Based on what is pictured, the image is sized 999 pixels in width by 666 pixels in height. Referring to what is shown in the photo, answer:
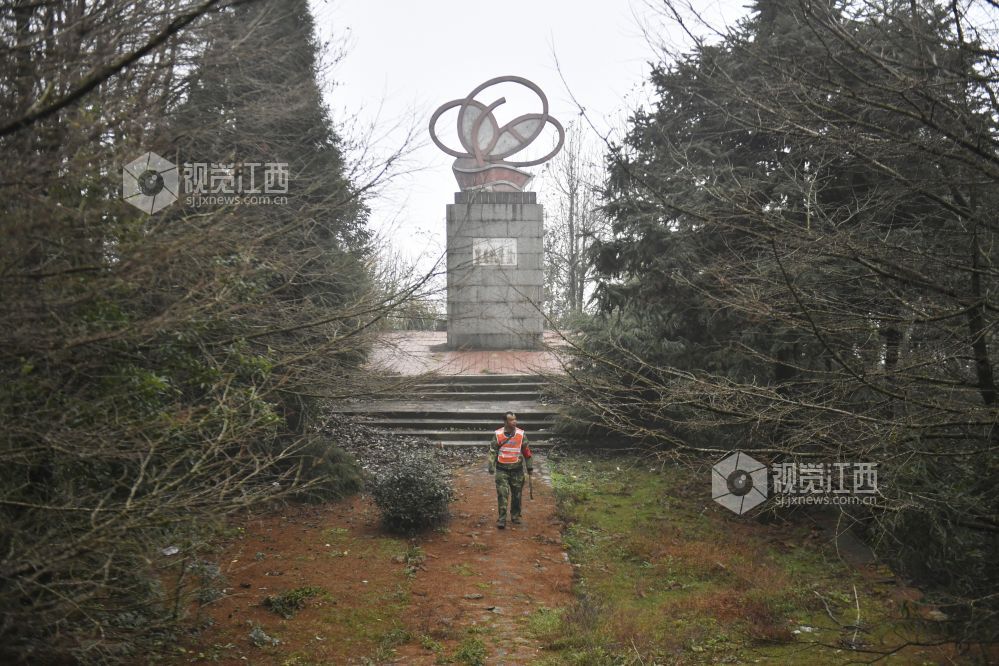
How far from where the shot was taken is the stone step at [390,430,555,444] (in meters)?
15.9

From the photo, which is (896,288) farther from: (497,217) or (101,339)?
→ (497,217)

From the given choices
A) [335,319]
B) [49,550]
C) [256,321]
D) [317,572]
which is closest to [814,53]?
[335,319]

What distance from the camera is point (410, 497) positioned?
10.6 m

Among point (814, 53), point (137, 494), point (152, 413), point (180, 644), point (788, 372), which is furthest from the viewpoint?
point (788, 372)

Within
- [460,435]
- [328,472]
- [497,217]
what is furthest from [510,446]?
[497,217]

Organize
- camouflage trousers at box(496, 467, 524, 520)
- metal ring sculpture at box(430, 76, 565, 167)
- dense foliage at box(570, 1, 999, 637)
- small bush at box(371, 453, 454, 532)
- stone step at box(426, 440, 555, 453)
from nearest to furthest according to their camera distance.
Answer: dense foliage at box(570, 1, 999, 637) → small bush at box(371, 453, 454, 532) → camouflage trousers at box(496, 467, 524, 520) → stone step at box(426, 440, 555, 453) → metal ring sculpture at box(430, 76, 565, 167)

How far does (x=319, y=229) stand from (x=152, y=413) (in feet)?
25.9

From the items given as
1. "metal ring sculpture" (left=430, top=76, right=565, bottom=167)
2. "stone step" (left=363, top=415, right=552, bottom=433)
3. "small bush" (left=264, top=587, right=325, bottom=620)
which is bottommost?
"small bush" (left=264, top=587, right=325, bottom=620)

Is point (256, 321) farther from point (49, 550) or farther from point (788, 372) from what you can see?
point (788, 372)

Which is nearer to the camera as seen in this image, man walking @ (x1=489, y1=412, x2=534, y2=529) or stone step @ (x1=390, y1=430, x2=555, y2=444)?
man walking @ (x1=489, y1=412, x2=534, y2=529)

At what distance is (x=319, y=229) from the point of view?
1291cm

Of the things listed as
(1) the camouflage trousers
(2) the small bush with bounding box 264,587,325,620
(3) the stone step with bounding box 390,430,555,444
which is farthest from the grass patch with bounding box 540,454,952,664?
(3) the stone step with bounding box 390,430,555,444

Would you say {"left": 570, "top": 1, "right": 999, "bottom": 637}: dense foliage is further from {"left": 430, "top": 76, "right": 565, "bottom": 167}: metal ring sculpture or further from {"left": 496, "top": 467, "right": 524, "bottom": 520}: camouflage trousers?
{"left": 430, "top": 76, "right": 565, "bottom": 167}: metal ring sculpture

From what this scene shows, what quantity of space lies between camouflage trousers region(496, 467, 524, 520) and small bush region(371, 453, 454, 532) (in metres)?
0.74
